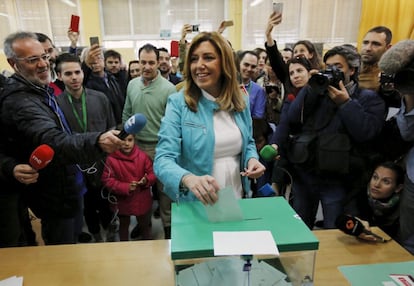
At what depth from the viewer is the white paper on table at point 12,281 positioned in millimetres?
976

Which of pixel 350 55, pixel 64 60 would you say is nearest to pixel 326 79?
pixel 350 55

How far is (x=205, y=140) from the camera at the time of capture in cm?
120

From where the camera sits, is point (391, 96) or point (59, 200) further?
point (391, 96)

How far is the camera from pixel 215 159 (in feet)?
4.10

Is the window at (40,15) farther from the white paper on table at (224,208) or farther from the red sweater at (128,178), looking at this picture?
the white paper on table at (224,208)

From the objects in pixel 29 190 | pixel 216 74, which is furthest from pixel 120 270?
pixel 216 74

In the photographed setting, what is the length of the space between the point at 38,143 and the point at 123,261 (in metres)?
0.60

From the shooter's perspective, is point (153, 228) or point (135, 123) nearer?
point (135, 123)

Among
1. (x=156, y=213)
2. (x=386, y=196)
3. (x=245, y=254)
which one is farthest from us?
(x=156, y=213)

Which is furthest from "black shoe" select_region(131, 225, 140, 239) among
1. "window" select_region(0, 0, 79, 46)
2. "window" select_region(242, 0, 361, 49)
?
"window" select_region(0, 0, 79, 46)

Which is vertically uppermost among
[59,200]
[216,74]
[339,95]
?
[216,74]

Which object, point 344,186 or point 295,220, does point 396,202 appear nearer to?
point 344,186

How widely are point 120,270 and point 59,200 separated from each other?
63 cm

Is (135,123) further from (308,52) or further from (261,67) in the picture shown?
(261,67)
